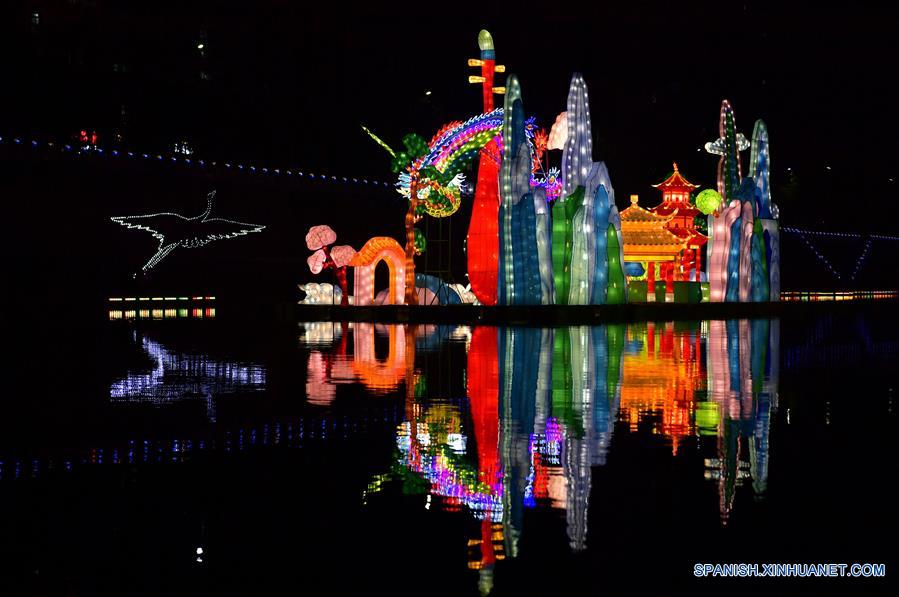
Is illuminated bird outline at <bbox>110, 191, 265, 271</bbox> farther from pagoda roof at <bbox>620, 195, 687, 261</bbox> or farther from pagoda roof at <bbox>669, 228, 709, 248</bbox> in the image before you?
pagoda roof at <bbox>669, 228, 709, 248</bbox>

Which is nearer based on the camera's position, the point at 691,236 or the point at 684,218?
the point at 691,236

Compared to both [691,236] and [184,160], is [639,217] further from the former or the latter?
[184,160]

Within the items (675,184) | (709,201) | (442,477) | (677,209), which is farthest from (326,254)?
(442,477)

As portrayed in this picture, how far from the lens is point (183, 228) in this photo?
47375 mm

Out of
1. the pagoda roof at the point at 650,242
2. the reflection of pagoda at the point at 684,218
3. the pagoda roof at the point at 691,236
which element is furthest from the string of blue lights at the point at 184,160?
the pagoda roof at the point at 691,236

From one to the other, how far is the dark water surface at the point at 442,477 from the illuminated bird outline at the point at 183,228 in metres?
28.6

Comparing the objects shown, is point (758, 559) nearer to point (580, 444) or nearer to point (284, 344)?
point (580, 444)

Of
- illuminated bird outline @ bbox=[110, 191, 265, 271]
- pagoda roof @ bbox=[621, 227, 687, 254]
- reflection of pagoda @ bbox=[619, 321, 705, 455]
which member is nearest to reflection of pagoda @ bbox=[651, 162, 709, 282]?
pagoda roof @ bbox=[621, 227, 687, 254]

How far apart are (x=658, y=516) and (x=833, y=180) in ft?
264

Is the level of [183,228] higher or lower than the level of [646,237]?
higher

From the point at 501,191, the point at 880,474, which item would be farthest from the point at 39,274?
the point at 880,474

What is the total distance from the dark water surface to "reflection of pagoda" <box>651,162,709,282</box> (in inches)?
1184

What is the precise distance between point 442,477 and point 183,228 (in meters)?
40.2

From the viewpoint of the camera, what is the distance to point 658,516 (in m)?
7.28
